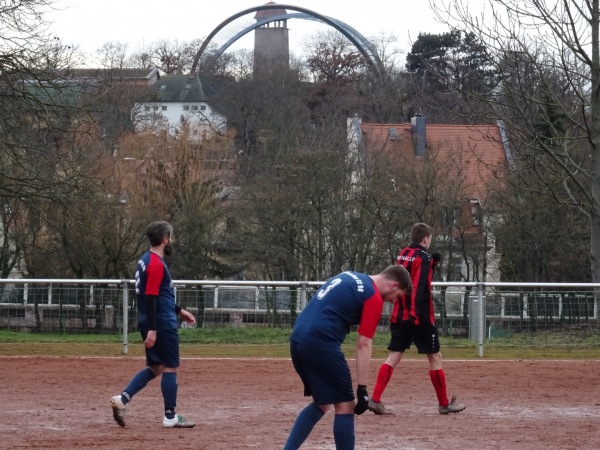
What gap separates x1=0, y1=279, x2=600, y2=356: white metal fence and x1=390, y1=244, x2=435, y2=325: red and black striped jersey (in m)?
6.41

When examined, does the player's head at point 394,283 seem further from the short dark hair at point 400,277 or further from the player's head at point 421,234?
the player's head at point 421,234

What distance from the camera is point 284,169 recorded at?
3716 centimetres

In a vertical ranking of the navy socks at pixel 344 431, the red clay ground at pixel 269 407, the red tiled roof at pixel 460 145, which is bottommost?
the red clay ground at pixel 269 407

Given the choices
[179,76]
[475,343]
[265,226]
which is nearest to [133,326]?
[475,343]

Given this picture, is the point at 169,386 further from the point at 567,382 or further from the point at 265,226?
the point at 265,226

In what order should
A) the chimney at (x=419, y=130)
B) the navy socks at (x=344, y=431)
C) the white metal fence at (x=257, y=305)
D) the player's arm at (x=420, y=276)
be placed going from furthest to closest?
the chimney at (x=419, y=130) → the white metal fence at (x=257, y=305) → the player's arm at (x=420, y=276) → the navy socks at (x=344, y=431)

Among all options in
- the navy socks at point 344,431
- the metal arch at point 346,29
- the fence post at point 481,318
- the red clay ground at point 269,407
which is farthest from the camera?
the metal arch at point 346,29

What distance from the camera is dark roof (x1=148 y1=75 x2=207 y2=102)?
91.4 m

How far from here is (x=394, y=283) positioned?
7074 millimetres

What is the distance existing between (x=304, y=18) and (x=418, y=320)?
94.1 meters

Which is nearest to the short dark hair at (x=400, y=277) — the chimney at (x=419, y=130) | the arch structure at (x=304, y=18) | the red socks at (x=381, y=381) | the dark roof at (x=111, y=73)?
the red socks at (x=381, y=381)

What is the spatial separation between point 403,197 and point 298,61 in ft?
158

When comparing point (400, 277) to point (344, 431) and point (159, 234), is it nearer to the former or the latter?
point (344, 431)

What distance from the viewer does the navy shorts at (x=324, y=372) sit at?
702 centimetres
